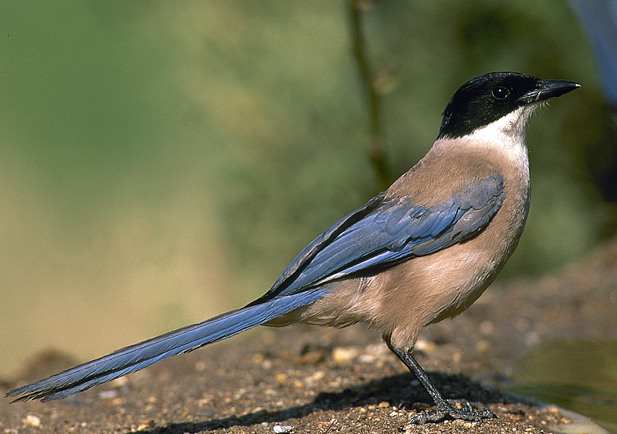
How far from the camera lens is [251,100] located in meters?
7.06

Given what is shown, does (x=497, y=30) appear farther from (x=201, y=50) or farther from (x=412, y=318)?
(x=412, y=318)

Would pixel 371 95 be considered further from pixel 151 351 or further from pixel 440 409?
pixel 151 351

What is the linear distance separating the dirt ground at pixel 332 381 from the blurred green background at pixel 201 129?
106cm

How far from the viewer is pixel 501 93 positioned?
4.03 meters

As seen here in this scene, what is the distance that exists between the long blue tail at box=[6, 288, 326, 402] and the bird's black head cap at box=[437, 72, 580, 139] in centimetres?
146

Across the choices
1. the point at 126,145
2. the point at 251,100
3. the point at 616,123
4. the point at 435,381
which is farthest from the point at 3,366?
the point at 616,123

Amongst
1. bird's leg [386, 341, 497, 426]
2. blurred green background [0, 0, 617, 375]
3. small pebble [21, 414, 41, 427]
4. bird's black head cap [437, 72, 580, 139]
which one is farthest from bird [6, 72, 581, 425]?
blurred green background [0, 0, 617, 375]

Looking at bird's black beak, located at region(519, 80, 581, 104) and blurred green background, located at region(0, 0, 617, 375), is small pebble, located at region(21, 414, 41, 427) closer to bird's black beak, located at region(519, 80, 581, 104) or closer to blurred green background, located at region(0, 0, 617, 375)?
blurred green background, located at region(0, 0, 617, 375)

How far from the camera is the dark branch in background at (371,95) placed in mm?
5836

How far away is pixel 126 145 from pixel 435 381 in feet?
13.3

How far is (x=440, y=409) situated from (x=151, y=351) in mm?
1449

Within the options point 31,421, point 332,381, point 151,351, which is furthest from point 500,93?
point 31,421

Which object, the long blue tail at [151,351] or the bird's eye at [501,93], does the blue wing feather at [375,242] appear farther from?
the bird's eye at [501,93]

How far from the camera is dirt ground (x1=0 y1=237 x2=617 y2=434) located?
374 centimetres
